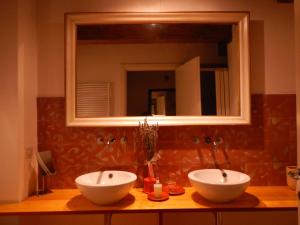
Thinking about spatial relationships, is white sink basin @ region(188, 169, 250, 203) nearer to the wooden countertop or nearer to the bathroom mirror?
the wooden countertop

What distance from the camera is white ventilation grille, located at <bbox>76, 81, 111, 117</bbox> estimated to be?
180 cm

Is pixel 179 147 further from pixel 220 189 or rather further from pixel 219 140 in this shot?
pixel 220 189

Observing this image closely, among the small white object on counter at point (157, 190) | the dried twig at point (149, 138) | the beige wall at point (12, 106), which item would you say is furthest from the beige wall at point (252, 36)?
the small white object on counter at point (157, 190)

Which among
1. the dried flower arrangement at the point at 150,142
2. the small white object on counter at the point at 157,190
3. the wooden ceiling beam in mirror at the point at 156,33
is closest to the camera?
the small white object on counter at the point at 157,190

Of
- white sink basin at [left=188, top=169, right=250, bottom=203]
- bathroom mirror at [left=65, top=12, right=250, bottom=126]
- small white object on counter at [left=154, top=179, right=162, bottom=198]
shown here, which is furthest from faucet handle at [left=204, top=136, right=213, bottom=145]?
small white object on counter at [left=154, top=179, right=162, bottom=198]

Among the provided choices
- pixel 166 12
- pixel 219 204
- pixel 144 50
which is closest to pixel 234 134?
pixel 219 204

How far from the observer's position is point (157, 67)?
5.93 feet

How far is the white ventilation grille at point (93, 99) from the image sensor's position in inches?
70.7

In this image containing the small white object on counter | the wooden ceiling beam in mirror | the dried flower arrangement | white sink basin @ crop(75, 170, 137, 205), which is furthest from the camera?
the wooden ceiling beam in mirror

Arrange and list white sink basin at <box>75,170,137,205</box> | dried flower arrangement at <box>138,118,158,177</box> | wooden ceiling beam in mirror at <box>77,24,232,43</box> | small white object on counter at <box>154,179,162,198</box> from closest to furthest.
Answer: white sink basin at <box>75,170,137,205</box>, small white object on counter at <box>154,179,162,198</box>, dried flower arrangement at <box>138,118,158,177</box>, wooden ceiling beam in mirror at <box>77,24,232,43</box>

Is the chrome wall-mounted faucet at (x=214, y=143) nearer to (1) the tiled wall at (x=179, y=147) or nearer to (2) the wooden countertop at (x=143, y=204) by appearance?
(1) the tiled wall at (x=179, y=147)

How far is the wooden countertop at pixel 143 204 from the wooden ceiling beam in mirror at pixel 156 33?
1.13 meters

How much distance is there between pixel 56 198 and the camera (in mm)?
1598

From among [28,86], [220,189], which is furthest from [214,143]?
[28,86]
